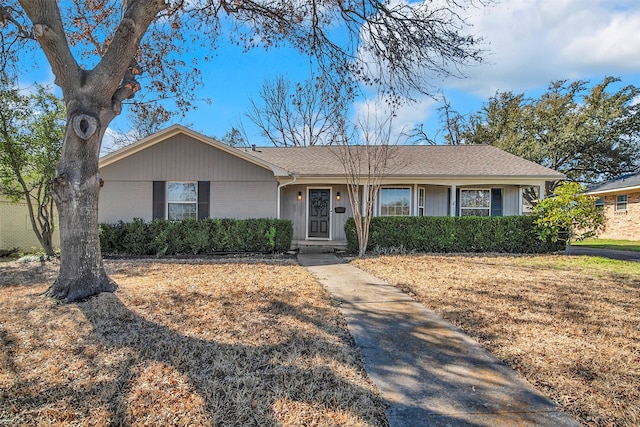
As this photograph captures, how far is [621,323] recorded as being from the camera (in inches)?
154

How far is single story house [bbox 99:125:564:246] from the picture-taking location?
35.4 feet

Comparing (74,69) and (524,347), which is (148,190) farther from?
(524,347)

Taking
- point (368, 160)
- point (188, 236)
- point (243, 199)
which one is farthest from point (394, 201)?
point (188, 236)

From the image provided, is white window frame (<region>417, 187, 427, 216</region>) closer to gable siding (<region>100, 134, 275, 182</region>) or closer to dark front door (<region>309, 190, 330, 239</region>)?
dark front door (<region>309, 190, 330, 239</region>)

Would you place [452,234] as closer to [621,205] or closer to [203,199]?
[203,199]

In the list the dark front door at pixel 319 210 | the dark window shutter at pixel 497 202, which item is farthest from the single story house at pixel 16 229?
the dark window shutter at pixel 497 202

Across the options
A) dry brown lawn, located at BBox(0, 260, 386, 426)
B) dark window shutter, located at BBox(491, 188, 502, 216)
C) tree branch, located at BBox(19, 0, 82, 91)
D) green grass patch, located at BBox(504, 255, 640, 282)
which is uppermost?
tree branch, located at BBox(19, 0, 82, 91)

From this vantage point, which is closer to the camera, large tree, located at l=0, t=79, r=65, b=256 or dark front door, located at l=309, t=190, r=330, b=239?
large tree, located at l=0, t=79, r=65, b=256

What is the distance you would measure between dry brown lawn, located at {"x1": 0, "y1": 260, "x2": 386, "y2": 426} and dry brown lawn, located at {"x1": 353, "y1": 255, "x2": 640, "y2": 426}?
1.42m

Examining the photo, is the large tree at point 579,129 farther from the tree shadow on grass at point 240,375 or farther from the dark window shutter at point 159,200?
the tree shadow on grass at point 240,375

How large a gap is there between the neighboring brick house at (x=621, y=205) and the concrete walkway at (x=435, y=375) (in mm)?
16885

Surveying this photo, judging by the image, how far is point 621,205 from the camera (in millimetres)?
17297

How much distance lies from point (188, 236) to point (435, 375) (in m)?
8.33

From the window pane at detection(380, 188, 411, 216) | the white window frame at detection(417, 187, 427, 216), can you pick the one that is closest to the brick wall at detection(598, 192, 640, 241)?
the white window frame at detection(417, 187, 427, 216)
